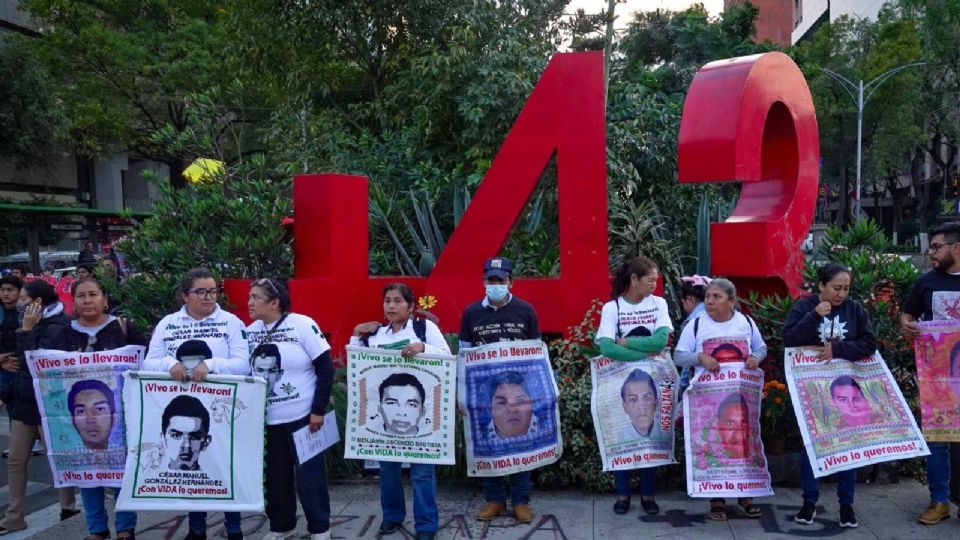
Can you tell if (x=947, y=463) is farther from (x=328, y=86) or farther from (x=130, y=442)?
(x=328, y=86)

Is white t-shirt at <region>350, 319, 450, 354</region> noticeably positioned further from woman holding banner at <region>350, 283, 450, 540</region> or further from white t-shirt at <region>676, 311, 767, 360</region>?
white t-shirt at <region>676, 311, 767, 360</region>

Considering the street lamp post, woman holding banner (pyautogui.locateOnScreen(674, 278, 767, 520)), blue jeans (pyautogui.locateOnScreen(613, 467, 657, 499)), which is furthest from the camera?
the street lamp post

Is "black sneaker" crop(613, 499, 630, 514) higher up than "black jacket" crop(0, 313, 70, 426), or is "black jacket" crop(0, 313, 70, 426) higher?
"black jacket" crop(0, 313, 70, 426)

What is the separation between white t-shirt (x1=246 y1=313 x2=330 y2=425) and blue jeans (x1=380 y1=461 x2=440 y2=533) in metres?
0.74

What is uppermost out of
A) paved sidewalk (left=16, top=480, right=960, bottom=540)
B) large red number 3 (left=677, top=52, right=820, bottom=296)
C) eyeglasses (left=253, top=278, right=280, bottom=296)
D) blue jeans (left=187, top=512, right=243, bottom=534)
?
large red number 3 (left=677, top=52, right=820, bottom=296)

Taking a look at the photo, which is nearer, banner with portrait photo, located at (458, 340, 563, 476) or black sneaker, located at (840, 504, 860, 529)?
black sneaker, located at (840, 504, 860, 529)

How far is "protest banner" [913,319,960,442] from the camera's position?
5.10 meters

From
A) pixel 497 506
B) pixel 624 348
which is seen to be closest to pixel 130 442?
pixel 497 506

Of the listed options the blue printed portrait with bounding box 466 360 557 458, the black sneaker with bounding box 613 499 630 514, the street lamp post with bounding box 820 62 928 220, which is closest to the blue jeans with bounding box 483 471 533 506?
the blue printed portrait with bounding box 466 360 557 458

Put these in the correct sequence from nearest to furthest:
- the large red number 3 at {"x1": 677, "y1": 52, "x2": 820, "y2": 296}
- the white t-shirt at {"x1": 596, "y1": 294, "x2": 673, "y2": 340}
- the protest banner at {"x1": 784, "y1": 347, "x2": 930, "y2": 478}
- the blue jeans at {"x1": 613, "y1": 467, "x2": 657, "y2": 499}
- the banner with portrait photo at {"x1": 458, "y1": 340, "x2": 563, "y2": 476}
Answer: the protest banner at {"x1": 784, "y1": 347, "x2": 930, "y2": 478} < the banner with portrait photo at {"x1": 458, "y1": 340, "x2": 563, "y2": 476} < the white t-shirt at {"x1": 596, "y1": 294, "x2": 673, "y2": 340} < the blue jeans at {"x1": 613, "y1": 467, "x2": 657, "y2": 499} < the large red number 3 at {"x1": 677, "y1": 52, "x2": 820, "y2": 296}

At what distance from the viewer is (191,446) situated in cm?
468

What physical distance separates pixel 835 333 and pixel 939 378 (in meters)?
0.79

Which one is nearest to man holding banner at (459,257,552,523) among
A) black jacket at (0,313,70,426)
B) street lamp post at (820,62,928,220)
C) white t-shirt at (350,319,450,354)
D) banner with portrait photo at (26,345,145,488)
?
white t-shirt at (350,319,450,354)

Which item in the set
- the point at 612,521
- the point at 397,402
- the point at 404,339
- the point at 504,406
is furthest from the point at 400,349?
the point at 612,521
